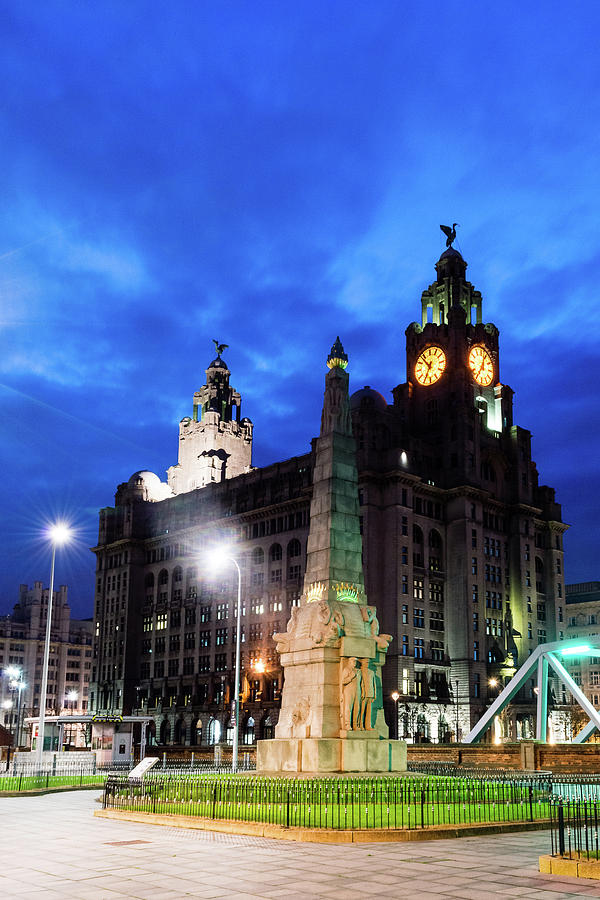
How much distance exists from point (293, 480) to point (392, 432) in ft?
53.7

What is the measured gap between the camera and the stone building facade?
112375 mm

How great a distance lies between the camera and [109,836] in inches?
934

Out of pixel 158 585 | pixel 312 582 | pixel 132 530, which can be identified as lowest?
pixel 312 582

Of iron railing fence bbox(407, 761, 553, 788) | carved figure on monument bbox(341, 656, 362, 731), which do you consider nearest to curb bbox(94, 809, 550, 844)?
carved figure on monument bbox(341, 656, 362, 731)

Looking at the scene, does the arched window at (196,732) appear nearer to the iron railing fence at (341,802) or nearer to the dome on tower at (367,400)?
the dome on tower at (367,400)

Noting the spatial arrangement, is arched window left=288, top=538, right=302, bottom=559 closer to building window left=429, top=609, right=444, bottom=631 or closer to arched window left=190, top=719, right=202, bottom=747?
building window left=429, top=609, right=444, bottom=631


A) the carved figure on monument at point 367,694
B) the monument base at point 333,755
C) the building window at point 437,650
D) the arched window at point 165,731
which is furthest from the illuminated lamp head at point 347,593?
the arched window at point 165,731

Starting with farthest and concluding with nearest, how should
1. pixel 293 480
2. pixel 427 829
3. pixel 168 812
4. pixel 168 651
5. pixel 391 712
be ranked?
pixel 168 651
pixel 293 480
pixel 391 712
pixel 168 812
pixel 427 829

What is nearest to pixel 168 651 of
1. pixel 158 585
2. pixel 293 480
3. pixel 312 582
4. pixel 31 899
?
pixel 158 585

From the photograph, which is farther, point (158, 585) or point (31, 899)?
point (158, 585)

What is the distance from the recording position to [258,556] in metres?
128

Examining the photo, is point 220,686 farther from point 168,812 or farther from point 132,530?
point 168,812

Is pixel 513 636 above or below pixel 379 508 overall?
below

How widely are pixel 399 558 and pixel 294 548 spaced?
17.6 meters
